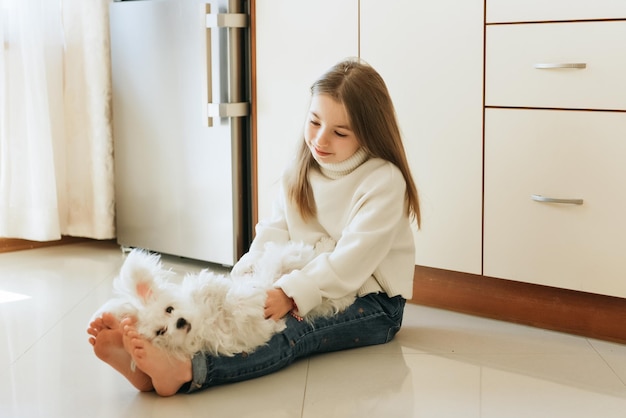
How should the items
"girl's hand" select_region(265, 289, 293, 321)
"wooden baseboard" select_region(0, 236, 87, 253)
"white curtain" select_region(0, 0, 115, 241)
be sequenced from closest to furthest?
"girl's hand" select_region(265, 289, 293, 321), "white curtain" select_region(0, 0, 115, 241), "wooden baseboard" select_region(0, 236, 87, 253)

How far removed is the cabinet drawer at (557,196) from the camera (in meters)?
1.87

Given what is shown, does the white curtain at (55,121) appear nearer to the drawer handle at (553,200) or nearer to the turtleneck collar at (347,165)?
the turtleneck collar at (347,165)

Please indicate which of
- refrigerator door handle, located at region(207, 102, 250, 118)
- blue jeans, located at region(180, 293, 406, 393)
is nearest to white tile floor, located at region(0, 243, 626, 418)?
blue jeans, located at region(180, 293, 406, 393)

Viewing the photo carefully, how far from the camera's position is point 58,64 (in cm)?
291

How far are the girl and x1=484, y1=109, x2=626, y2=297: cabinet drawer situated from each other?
25 centimetres

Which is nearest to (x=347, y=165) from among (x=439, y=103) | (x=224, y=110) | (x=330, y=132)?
(x=330, y=132)

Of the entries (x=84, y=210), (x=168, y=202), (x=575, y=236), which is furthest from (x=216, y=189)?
(x=575, y=236)

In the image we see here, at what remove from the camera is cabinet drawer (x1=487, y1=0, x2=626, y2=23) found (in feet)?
5.96

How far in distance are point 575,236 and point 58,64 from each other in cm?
179

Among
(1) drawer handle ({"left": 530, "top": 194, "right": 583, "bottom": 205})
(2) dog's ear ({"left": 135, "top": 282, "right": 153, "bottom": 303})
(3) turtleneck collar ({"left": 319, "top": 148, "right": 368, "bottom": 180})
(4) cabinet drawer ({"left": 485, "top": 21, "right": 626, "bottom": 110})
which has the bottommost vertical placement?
Answer: (2) dog's ear ({"left": 135, "top": 282, "right": 153, "bottom": 303})

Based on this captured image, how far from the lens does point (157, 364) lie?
155 cm

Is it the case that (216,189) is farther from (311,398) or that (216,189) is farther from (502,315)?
(311,398)

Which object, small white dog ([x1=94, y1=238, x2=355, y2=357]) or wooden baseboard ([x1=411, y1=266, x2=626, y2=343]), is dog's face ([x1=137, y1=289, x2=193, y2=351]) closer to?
small white dog ([x1=94, y1=238, x2=355, y2=357])

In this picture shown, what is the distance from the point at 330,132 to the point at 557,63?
0.51m
